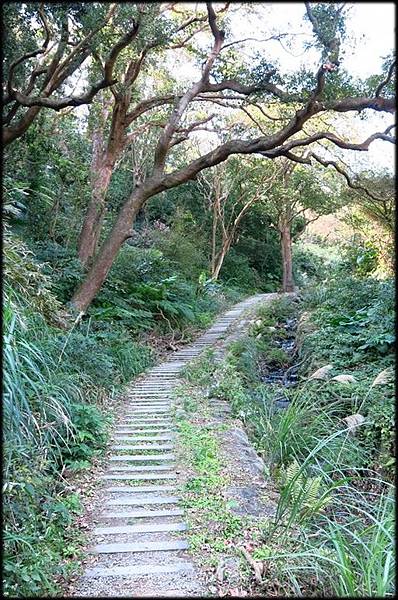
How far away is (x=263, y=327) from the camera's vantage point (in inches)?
394

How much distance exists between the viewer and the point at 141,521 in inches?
115

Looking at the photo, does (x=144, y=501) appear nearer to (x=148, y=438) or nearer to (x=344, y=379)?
(x=148, y=438)

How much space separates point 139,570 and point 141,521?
0.55 metres

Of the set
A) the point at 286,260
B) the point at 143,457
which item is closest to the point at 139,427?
the point at 143,457

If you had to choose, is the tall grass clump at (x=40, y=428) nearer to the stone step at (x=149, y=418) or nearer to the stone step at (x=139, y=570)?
the stone step at (x=139, y=570)

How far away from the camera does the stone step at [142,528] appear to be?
9.18 feet

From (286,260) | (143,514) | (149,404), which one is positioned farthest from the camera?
(286,260)

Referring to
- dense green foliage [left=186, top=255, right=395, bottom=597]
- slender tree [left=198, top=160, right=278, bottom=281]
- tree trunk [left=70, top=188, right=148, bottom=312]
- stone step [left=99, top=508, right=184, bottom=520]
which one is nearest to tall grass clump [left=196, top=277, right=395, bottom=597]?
dense green foliage [left=186, top=255, right=395, bottom=597]

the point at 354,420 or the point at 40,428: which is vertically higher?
the point at 40,428

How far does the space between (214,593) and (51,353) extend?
8.49 feet

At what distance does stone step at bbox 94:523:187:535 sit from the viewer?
2.80 m

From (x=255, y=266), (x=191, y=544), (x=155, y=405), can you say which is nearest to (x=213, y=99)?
(x=155, y=405)

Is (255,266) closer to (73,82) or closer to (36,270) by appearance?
(73,82)

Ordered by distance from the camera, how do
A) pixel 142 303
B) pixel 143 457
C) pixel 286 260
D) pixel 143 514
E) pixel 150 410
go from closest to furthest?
1. pixel 143 514
2. pixel 143 457
3. pixel 150 410
4. pixel 142 303
5. pixel 286 260
